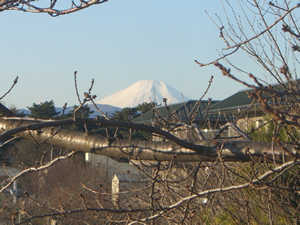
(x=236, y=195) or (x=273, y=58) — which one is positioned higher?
(x=273, y=58)

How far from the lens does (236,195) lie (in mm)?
5168

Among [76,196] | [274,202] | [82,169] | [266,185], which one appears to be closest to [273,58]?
[274,202]

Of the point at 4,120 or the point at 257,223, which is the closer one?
the point at 4,120

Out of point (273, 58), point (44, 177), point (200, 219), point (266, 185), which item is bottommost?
point (44, 177)

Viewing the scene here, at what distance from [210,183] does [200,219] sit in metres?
0.62

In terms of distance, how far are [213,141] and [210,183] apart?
308 cm

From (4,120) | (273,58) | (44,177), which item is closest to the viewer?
(4,120)

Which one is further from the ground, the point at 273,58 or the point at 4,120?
the point at 273,58

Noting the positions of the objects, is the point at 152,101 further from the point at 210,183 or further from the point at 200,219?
the point at 200,219

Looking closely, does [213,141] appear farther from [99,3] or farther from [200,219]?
[200,219]

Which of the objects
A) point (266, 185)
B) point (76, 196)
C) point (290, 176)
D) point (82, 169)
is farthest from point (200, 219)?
point (82, 169)

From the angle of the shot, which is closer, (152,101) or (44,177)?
(152,101)

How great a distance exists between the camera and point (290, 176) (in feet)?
17.0

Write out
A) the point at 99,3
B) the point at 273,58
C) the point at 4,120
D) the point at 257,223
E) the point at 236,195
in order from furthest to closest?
the point at 273,58 → the point at 236,195 → the point at 257,223 → the point at 99,3 → the point at 4,120
